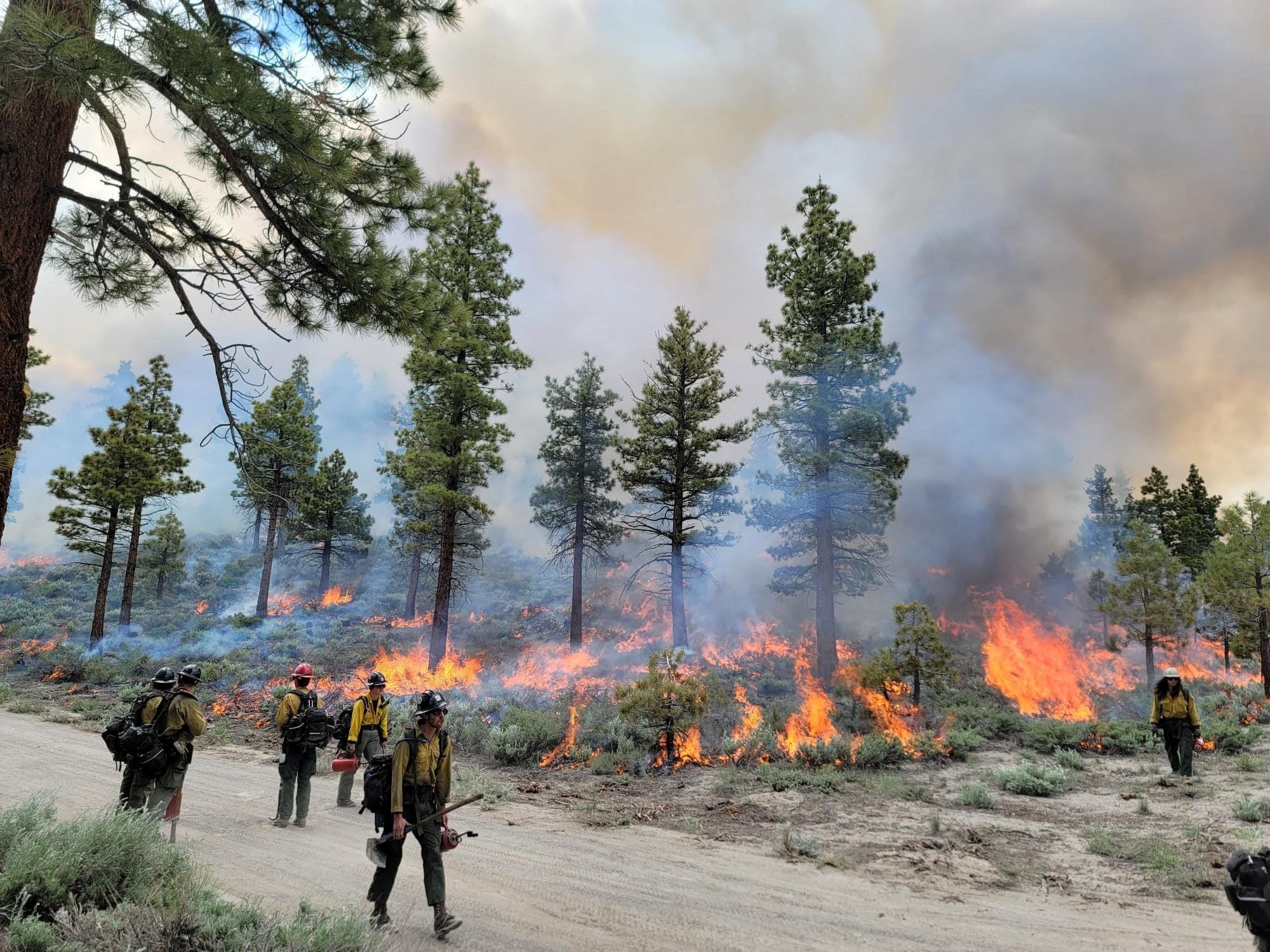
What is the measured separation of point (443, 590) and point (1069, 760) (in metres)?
18.4

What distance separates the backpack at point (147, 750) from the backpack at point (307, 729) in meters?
1.42

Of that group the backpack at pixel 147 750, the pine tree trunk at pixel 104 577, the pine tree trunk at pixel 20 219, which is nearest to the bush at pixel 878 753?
the backpack at pixel 147 750

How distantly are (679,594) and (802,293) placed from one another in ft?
40.5

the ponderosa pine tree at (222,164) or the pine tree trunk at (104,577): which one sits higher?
the ponderosa pine tree at (222,164)

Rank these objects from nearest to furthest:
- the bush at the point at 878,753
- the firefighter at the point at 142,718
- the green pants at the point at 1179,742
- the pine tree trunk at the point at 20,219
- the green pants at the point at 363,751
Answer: the pine tree trunk at the point at 20,219 < the firefighter at the point at 142,718 < the green pants at the point at 363,751 < the green pants at the point at 1179,742 < the bush at the point at 878,753

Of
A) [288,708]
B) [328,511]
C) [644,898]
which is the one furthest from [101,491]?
[644,898]

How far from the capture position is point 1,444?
471 centimetres

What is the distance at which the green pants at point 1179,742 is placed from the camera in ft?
37.9

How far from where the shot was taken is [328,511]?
3797 centimetres

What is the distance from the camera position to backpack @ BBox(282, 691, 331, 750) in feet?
28.4

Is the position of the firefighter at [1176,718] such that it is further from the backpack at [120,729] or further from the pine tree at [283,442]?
the pine tree at [283,442]

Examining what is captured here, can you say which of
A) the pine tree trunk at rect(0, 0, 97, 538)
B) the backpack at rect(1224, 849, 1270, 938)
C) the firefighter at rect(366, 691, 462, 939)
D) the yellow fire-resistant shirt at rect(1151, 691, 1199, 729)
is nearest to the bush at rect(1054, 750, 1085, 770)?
the yellow fire-resistant shirt at rect(1151, 691, 1199, 729)

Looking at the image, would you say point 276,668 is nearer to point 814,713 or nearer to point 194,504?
point 814,713

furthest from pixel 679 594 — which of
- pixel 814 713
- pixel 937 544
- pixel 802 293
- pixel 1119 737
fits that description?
pixel 937 544
